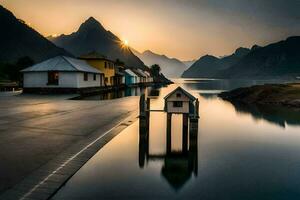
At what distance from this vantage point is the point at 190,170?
1136 centimetres

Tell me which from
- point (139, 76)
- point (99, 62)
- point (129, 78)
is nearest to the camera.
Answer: point (99, 62)

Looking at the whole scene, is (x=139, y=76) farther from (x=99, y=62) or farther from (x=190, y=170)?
(x=190, y=170)

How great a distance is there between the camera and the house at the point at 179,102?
541 inches

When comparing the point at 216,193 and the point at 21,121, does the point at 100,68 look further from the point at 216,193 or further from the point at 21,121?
the point at 216,193

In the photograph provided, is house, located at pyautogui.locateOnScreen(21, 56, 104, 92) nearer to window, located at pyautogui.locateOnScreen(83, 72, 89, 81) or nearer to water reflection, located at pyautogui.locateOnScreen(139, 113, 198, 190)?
window, located at pyautogui.locateOnScreen(83, 72, 89, 81)

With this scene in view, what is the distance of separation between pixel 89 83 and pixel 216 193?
48.8 meters

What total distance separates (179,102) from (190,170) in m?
3.78

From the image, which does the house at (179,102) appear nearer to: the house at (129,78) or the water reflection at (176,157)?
the water reflection at (176,157)

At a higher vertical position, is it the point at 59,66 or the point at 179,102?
the point at 59,66

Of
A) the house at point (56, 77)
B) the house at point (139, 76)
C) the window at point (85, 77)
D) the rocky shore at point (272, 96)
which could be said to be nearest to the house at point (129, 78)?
the house at point (139, 76)

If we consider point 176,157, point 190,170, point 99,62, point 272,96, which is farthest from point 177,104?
point 99,62

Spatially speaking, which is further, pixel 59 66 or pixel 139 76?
pixel 139 76

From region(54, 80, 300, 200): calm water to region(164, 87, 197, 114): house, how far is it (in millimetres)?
1532

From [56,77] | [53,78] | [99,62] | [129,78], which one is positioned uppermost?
[99,62]
